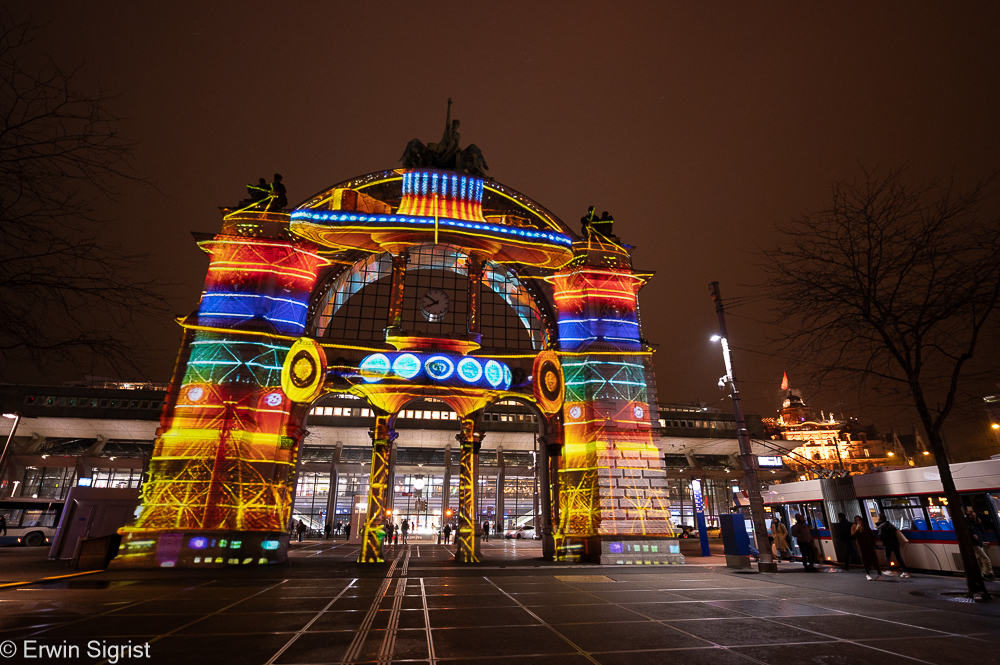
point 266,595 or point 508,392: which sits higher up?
point 508,392

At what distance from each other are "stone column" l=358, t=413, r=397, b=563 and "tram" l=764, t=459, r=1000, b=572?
61.9ft

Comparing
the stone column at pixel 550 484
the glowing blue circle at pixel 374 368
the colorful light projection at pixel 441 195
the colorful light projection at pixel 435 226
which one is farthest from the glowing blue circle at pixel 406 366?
the stone column at pixel 550 484

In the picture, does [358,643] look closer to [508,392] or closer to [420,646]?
[420,646]

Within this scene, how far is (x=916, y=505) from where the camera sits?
55.1 feet

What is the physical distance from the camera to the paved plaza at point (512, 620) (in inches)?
260

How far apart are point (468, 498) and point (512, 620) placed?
14959mm

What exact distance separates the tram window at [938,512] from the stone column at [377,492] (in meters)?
20.4

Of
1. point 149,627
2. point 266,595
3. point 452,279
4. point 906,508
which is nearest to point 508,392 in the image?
point 452,279

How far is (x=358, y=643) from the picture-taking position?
7258mm

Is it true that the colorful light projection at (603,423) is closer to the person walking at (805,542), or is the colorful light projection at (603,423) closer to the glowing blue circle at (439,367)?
the glowing blue circle at (439,367)

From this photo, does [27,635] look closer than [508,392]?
Yes

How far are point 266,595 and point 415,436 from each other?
49634 mm

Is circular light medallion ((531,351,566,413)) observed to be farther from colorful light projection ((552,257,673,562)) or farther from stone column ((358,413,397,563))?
stone column ((358,413,397,563))

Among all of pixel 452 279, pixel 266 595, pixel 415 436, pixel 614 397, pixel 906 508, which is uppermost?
pixel 452 279
